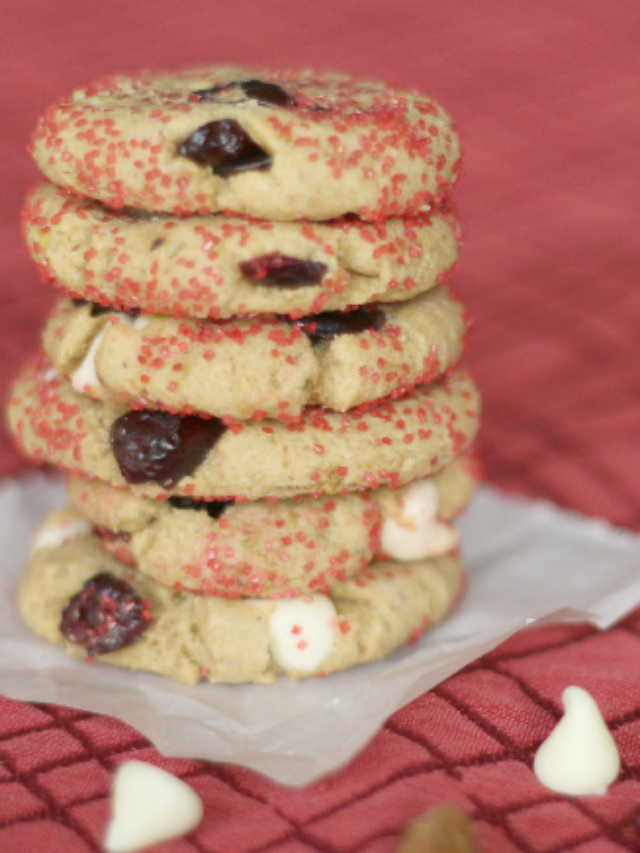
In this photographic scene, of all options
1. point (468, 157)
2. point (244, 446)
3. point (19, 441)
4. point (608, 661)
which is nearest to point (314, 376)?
point (244, 446)

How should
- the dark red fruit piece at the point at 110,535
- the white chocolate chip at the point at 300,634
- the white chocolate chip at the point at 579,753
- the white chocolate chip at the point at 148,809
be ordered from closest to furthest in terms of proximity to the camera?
the white chocolate chip at the point at 148,809 → the white chocolate chip at the point at 579,753 → the white chocolate chip at the point at 300,634 → the dark red fruit piece at the point at 110,535

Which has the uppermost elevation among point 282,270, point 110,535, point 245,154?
point 245,154

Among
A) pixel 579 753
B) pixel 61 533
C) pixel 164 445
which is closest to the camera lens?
pixel 579 753

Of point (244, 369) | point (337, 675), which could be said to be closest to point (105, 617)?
point (337, 675)

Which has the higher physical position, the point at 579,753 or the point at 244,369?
the point at 244,369

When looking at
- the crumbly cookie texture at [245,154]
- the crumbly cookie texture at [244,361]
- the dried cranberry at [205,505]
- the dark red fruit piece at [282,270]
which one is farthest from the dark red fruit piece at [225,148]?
the dried cranberry at [205,505]

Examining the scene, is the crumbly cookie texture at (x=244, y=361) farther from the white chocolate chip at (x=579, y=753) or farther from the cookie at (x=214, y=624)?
the white chocolate chip at (x=579, y=753)

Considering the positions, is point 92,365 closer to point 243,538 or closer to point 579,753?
point 243,538

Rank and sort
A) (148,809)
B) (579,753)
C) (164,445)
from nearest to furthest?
(148,809) < (579,753) < (164,445)
